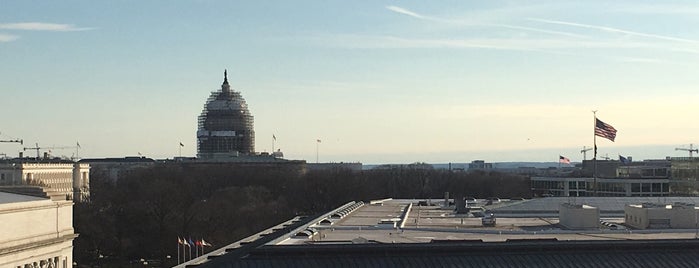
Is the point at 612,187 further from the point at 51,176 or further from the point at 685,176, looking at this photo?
the point at 51,176

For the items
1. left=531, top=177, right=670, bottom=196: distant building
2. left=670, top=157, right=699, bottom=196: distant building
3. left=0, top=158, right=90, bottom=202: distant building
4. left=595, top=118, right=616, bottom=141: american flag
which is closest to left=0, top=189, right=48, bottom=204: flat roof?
left=595, top=118, right=616, bottom=141: american flag

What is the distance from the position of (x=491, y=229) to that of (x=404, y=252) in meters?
18.4

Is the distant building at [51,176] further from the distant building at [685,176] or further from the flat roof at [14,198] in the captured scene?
the flat roof at [14,198]

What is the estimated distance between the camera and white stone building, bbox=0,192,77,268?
6147 centimetres

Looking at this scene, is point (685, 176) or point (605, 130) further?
point (685, 176)

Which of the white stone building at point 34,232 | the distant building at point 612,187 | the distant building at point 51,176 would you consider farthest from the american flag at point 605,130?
the distant building at point 51,176

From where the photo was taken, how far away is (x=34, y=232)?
65625mm

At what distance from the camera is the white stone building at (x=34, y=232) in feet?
202

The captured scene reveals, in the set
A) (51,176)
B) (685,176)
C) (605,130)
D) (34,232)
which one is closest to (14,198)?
(34,232)

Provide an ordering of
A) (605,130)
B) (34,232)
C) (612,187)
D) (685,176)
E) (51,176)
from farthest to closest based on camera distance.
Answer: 1. (51,176)
2. (612,187)
3. (685,176)
4. (605,130)
5. (34,232)

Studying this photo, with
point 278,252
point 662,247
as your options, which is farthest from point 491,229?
point 278,252

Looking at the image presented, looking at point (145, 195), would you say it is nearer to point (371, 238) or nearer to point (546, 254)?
point (371, 238)

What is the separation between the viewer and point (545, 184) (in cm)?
19838

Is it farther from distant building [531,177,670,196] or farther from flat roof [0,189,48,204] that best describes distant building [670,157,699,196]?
flat roof [0,189,48,204]
